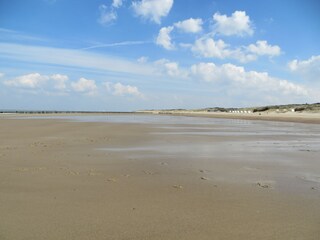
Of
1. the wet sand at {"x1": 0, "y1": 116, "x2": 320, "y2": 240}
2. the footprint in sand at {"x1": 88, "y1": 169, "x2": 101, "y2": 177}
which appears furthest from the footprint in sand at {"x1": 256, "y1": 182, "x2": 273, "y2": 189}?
the footprint in sand at {"x1": 88, "y1": 169, "x2": 101, "y2": 177}

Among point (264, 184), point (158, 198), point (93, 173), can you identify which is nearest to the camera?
point (158, 198)

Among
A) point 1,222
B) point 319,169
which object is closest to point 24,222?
point 1,222

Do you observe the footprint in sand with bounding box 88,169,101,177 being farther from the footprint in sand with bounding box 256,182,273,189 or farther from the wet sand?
the footprint in sand with bounding box 256,182,273,189

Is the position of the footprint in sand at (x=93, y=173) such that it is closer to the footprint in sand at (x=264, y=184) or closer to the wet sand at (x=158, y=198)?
the wet sand at (x=158, y=198)

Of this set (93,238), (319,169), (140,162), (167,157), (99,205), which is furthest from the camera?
(167,157)

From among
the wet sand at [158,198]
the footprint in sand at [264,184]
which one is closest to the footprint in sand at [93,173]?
the wet sand at [158,198]

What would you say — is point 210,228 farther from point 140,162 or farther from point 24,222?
point 140,162

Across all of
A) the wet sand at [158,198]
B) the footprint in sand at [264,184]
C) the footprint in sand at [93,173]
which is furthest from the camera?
the footprint in sand at [93,173]

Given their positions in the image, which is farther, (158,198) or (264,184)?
(264,184)

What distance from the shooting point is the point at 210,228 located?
175 inches

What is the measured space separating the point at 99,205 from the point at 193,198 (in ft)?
5.59

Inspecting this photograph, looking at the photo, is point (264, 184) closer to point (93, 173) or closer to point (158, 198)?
point (158, 198)

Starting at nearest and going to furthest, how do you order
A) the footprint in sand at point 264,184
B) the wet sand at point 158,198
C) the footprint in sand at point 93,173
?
the wet sand at point 158,198 < the footprint in sand at point 264,184 < the footprint in sand at point 93,173

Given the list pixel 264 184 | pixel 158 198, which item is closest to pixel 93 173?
pixel 158 198
